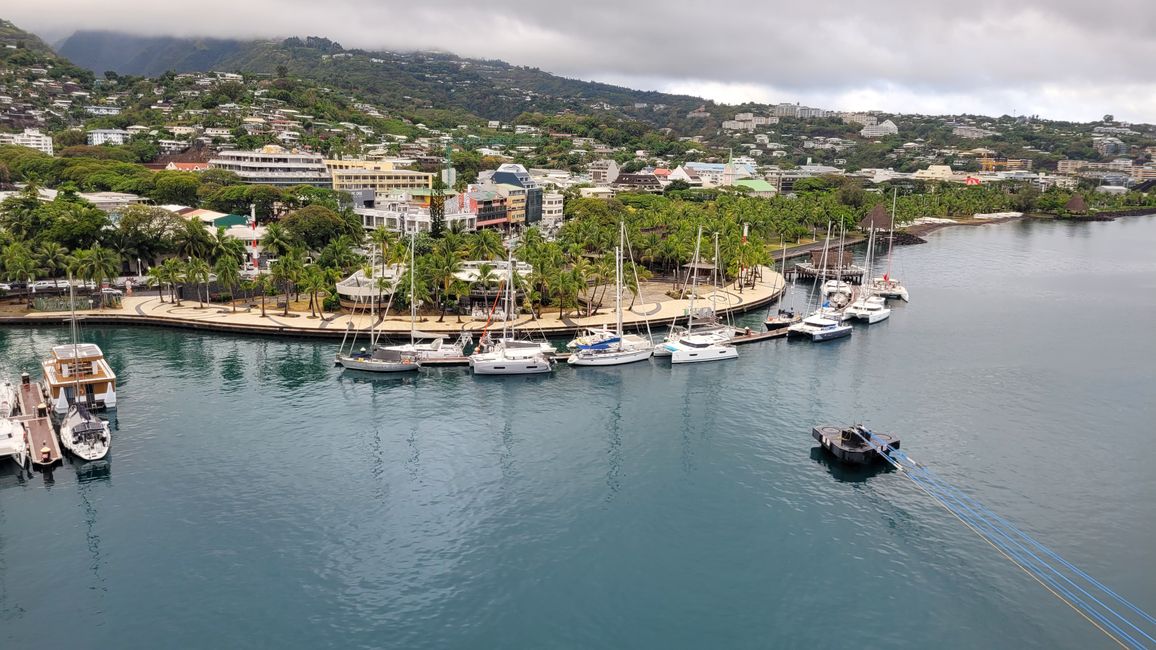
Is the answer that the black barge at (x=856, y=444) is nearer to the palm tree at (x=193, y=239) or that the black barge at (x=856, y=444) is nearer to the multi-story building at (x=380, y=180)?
the palm tree at (x=193, y=239)

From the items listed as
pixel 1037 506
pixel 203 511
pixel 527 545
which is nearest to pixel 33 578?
pixel 203 511

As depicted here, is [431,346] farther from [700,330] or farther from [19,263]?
[19,263]

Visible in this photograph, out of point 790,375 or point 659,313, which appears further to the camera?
point 659,313

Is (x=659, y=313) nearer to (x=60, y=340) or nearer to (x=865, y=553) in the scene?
(x=865, y=553)

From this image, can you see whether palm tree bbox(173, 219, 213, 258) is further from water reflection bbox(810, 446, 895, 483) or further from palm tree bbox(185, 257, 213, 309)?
water reflection bbox(810, 446, 895, 483)

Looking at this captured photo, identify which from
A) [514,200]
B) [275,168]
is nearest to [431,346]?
[514,200]

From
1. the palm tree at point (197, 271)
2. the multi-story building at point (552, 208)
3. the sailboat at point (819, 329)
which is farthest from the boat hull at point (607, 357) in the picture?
the multi-story building at point (552, 208)
